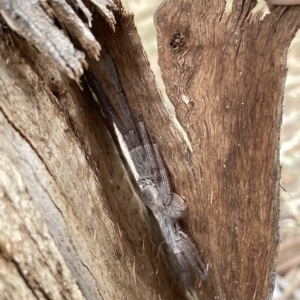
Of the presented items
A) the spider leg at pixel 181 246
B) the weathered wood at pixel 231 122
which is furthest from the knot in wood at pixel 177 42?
the spider leg at pixel 181 246

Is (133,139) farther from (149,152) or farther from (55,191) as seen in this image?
(55,191)

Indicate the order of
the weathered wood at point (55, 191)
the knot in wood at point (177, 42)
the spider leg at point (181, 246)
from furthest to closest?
1. the spider leg at point (181, 246)
2. the knot in wood at point (177, 42)
3. the weathered wood at point (55, 191)

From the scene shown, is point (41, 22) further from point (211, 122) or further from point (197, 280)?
point (197, 280)

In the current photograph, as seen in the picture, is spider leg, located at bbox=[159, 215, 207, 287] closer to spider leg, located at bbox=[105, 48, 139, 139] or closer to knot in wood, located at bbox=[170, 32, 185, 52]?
spider leg, located at bbox=[105, 48, 139, 139]

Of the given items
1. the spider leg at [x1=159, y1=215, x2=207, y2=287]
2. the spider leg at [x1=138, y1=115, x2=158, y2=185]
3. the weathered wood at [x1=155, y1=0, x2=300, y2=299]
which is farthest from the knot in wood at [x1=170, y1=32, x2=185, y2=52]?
the spider leg at [x1=159, y1=215, x2=207, y2=287]

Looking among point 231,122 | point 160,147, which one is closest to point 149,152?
point 160,147

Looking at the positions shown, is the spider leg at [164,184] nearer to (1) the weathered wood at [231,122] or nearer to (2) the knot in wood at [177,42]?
(1) the weathered wood at [231,122]

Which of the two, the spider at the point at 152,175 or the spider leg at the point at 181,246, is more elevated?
the spider at the point at 152,175
